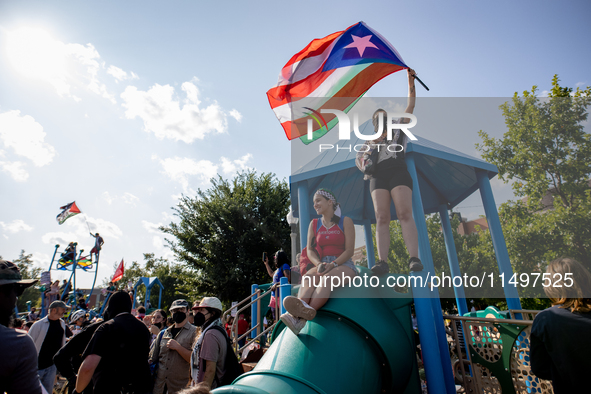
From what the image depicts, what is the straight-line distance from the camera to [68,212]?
19.0 m

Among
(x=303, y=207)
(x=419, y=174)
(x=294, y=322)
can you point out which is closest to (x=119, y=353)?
(x=294, y=322)

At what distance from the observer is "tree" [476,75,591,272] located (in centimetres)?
508

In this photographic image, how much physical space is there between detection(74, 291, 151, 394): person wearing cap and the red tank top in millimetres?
1948

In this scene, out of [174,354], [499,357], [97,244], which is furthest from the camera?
[97,244]

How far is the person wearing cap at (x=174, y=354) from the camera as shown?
3262mm

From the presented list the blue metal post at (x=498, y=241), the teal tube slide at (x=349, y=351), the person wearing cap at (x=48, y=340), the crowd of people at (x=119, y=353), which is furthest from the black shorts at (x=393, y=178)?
the person wearing cap at (x=48, y=340)

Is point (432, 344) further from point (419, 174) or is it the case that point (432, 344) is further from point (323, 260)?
point (419, 174)

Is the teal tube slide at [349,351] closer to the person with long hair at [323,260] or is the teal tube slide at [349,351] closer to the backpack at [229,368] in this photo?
the person with long hair at [323,260]

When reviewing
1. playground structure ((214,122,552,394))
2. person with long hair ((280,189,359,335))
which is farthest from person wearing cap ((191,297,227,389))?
person with long hair ((280,189,359,335))

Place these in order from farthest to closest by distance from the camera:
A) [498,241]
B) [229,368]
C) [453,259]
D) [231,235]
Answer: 1. [231,235]
2. [453,259]
3. [498,241]
4. [229,368]

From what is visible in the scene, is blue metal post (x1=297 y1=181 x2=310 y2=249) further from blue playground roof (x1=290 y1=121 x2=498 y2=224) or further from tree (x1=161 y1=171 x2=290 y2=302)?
tree (x1=161 y1=171 x2=290 y2=302)

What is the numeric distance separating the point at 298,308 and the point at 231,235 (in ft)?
43.7

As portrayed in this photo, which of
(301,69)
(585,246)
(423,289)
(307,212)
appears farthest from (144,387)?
(585,246)

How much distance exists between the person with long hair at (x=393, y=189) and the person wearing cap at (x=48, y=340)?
15.8 ft
